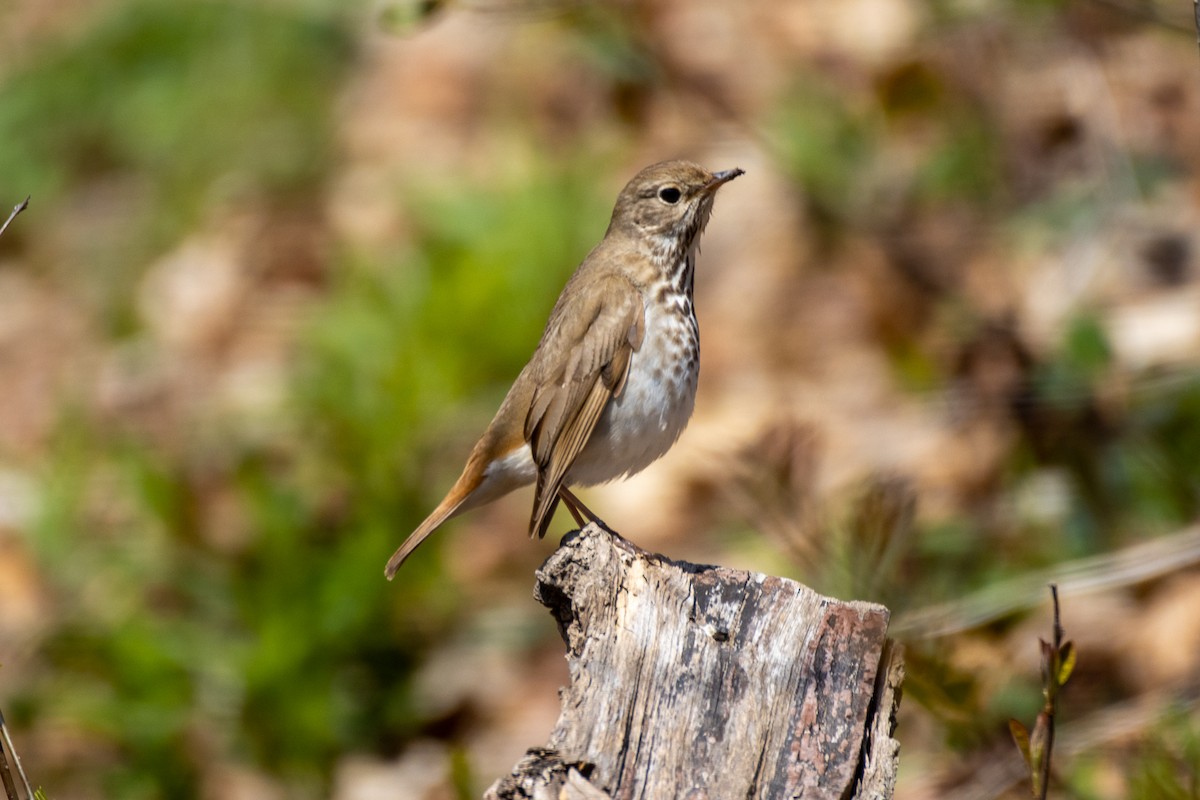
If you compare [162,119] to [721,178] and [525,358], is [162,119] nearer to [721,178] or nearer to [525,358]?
[525,358]

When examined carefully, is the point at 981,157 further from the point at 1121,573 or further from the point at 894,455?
the point at 1121,573

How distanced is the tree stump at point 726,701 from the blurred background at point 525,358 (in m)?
0.65

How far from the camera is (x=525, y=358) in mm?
6668

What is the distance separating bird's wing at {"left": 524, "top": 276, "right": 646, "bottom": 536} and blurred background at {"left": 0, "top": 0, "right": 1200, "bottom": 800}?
0.51m

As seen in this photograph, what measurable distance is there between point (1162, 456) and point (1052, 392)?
47cm

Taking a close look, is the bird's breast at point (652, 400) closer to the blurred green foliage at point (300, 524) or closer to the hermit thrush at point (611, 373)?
the hermit thrush at point (611, 373)

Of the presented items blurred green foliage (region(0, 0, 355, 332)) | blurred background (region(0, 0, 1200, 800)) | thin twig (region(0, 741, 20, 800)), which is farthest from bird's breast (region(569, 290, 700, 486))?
blurred green foliage (region(0, 0, 355, 332))

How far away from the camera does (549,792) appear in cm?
240

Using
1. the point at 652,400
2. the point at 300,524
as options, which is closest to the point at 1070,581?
the point at 652,400

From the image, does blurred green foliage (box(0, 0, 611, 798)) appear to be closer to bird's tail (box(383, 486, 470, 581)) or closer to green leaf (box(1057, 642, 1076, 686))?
bird's tail (box(383, 486, 470, 581))

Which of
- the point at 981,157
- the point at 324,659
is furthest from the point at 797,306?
the point at 324,659

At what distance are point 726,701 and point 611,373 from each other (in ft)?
4.67

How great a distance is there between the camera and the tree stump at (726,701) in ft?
8.07

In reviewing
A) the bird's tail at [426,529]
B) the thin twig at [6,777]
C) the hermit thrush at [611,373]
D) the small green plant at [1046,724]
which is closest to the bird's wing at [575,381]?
the hermit thrush at [611,373]
